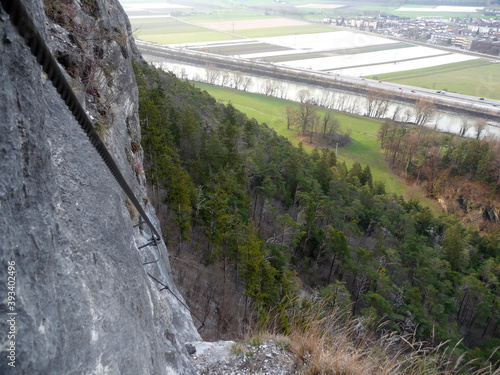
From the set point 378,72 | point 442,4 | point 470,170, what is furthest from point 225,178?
point 442,4

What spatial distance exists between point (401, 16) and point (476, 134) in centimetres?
13073

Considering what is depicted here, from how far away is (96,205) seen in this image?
3912mm

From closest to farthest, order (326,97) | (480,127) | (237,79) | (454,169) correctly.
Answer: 1. (454,169)
2. (480,127)
3. (326,97)
4. (237,79)

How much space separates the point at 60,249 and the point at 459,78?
100 metres

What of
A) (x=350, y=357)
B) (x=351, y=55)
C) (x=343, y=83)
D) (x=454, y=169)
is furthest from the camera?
(x=351, y=55)

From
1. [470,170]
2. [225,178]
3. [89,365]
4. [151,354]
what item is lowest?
→ [470,170]

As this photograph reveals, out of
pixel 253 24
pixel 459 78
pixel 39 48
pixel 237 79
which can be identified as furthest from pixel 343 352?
pixel 253 24

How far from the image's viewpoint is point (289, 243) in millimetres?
22094

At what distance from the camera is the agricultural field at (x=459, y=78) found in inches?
3021

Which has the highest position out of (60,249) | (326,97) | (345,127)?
(60,249)

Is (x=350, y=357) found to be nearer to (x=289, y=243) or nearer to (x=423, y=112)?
(x=289, y=243)

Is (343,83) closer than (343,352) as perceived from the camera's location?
No

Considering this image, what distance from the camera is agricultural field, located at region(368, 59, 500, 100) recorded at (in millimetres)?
76725

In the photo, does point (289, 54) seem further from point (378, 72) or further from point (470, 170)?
point (470, 170)
